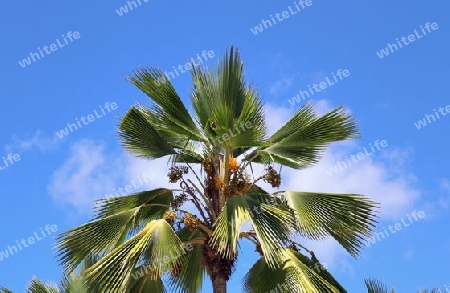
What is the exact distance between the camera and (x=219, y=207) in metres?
9.87

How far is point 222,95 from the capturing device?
9.98 metres

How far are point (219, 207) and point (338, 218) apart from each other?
1.77 meters

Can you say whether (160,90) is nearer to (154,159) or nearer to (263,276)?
(154,159)

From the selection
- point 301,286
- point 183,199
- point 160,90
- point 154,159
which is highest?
point 160,90

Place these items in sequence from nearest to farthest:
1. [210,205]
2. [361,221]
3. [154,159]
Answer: [361,221] < [210,205] < [154,159]

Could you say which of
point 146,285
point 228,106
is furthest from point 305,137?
point 146,285

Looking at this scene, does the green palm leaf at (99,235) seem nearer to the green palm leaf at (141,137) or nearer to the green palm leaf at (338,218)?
the green palm leaf at (141,137)

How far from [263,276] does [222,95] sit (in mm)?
2782

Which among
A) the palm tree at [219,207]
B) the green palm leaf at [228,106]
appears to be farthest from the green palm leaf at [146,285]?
the green palm leaf at [228,106]

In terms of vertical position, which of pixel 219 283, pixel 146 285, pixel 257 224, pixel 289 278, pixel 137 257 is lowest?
pixel 289 278

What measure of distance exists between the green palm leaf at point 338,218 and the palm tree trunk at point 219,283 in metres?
1.35

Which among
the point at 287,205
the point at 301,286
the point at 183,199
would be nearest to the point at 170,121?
the point at 183,199

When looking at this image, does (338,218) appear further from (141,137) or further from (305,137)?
(141,137)

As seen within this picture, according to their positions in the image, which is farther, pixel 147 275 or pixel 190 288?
pixel 190 288
